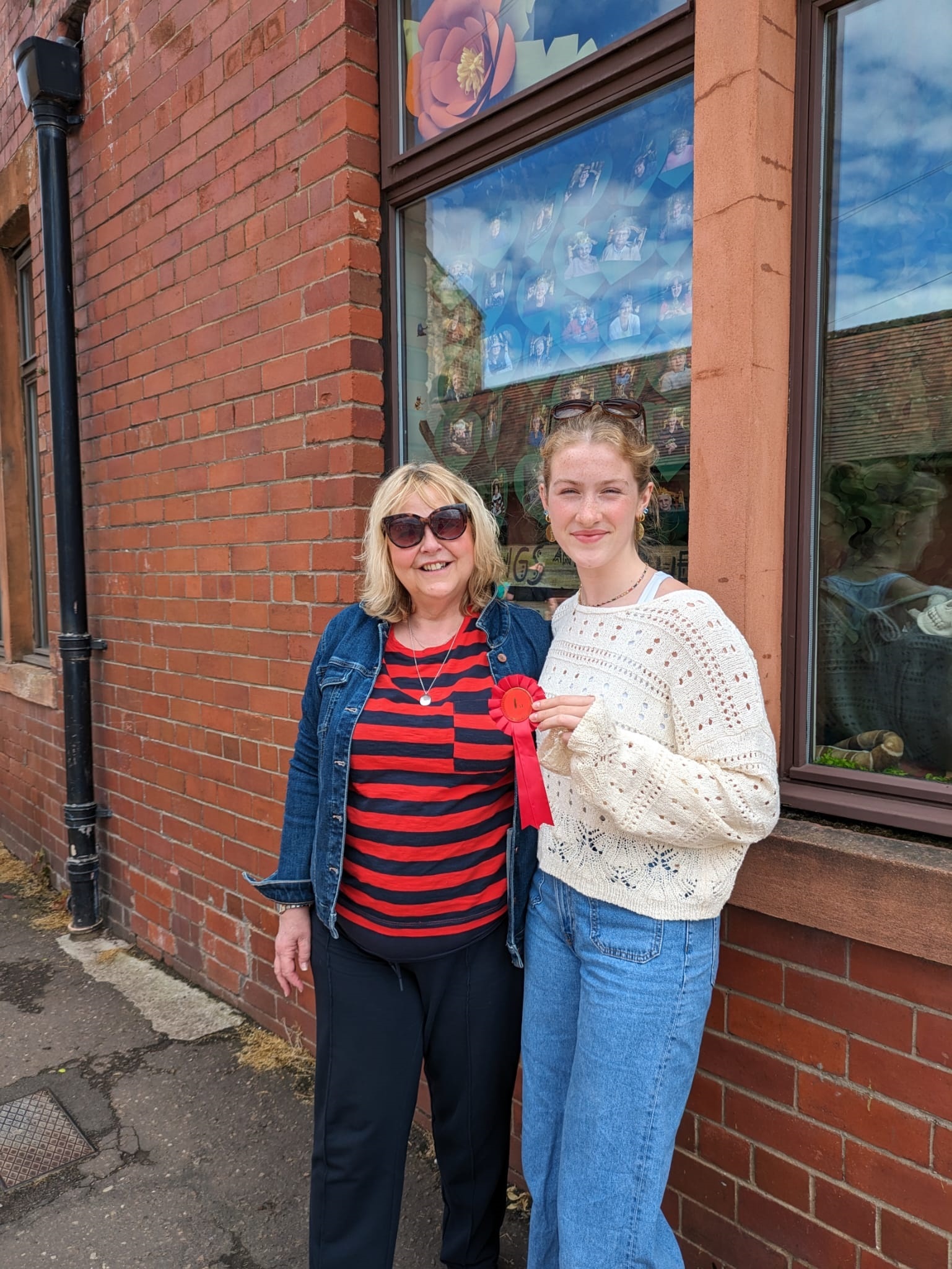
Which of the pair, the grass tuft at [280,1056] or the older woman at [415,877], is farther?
the grass tuft at [280,1056]

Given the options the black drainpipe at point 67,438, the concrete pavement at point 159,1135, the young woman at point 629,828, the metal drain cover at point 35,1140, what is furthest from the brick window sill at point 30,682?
the young woman at point 629,828

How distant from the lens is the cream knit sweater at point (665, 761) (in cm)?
148

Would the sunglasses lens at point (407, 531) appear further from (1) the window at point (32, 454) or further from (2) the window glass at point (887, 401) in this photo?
(1) the window at point (32, 454)

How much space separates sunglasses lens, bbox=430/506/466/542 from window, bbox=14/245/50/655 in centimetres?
445

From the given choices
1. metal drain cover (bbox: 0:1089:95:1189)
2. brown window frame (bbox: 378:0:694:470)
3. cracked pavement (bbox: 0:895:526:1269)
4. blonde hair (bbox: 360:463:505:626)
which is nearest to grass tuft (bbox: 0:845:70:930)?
cracked pavement (bbox: 0:895:526:1269)

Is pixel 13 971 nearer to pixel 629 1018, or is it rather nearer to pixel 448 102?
pixel 629 1018

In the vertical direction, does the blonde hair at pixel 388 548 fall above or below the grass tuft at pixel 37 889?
above

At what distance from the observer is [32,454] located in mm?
5750

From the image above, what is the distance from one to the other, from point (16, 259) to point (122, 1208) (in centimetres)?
534

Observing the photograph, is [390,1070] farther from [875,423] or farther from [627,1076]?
[875,423]

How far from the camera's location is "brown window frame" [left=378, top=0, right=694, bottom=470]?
7.07 feet

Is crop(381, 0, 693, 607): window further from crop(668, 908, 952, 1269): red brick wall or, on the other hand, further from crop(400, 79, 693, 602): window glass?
crop(668, 908, 952, 1269): red brick wall

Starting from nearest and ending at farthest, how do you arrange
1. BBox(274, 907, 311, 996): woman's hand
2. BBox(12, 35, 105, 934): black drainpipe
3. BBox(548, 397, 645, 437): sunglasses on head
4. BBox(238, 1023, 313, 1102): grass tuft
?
BBox(548, 397, 645, 437): sunglasses on head, BBox(274, 907, 311, 996): woman's hand, BBox(238, 1023, 313, 1102): grass tuft, BBox(12, 35, 105, 934): black drainpipe

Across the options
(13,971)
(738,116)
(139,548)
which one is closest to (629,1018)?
(738,116)
